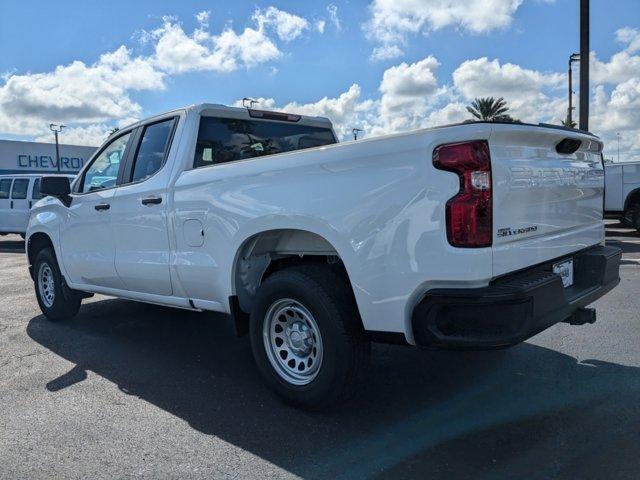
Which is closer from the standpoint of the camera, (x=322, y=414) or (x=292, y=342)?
(x=322, y=414)

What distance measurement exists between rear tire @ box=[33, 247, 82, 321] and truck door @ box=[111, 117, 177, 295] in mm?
1484

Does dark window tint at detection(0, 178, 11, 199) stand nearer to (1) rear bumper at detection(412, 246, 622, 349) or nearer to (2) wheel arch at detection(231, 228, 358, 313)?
(2) wheel arch at detection(231, 228, 358, 313)

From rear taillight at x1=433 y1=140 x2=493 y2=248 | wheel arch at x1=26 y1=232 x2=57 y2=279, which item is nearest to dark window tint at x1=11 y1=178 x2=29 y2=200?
wheel arch at x1=26 y1=232 x2=57 y2=279

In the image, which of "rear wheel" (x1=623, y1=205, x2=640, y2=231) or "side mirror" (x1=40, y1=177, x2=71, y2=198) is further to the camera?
"rear wheel" (x1=623, y1=205, x2=640, y2=231)

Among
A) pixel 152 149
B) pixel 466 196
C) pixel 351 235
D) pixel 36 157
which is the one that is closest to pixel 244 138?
pixel 152 149

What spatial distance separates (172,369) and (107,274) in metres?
1.27

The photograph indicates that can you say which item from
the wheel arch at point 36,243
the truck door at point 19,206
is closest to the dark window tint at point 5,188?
the truck door at point 19,206

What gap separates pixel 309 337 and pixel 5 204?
15337 mm

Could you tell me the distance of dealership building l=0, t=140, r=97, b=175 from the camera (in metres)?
42.5

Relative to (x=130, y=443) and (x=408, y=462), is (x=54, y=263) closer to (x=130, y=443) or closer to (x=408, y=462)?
(x=130, y=443)

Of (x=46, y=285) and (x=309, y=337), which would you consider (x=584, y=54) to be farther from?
(x=309, y=337)

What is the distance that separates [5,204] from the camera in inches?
639

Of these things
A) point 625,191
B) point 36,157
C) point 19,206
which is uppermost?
point 36,157

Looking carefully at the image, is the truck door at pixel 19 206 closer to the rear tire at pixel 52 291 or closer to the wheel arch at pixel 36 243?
the wheel arch at pixel 36 243
